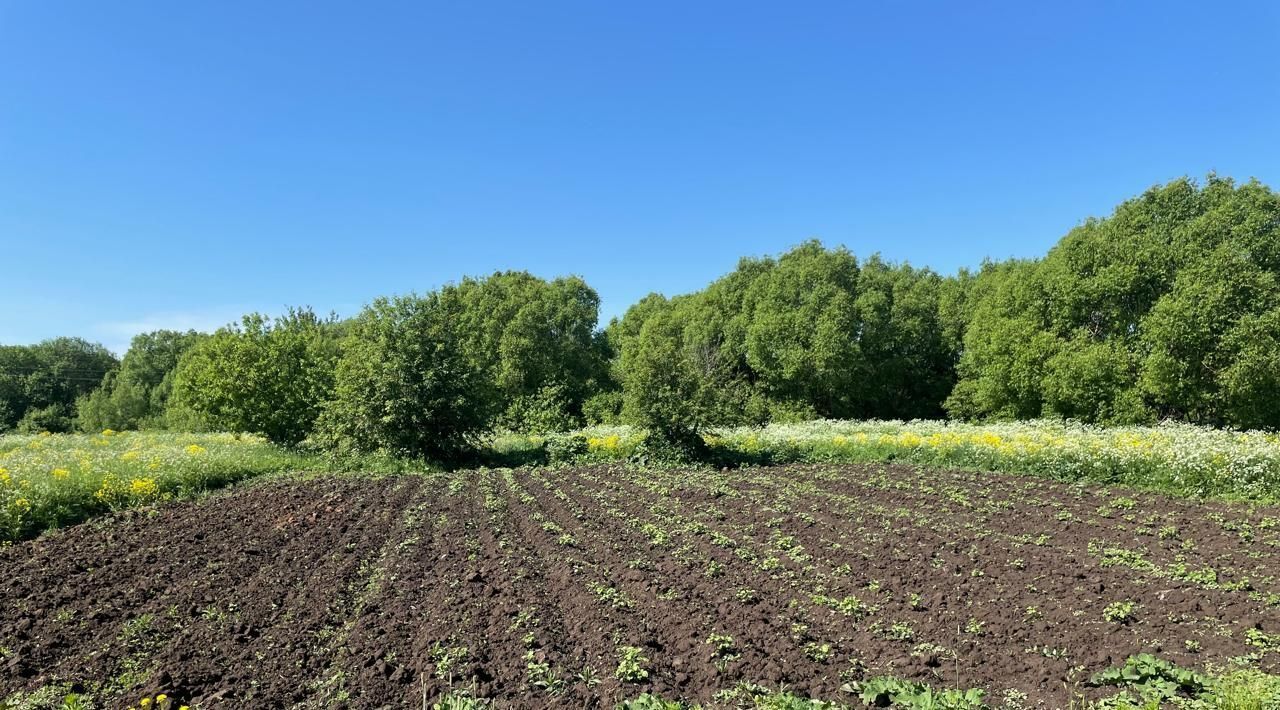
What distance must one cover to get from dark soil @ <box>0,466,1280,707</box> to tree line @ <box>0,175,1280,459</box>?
918 centimetres

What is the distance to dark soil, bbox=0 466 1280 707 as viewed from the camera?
5.12 metres

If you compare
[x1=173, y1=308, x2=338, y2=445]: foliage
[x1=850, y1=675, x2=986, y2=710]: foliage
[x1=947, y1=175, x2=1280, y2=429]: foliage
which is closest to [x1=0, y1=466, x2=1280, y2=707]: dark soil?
[x1=850, y1=675, x2=986, y2=710]: foliage

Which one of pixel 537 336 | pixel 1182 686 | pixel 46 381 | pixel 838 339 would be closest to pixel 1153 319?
pixel 838 339

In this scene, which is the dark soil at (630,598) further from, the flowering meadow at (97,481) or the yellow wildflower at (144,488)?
the yellow wildflower at (144,488)

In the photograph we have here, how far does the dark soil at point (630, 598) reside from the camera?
512cm

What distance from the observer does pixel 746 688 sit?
15.4 ft

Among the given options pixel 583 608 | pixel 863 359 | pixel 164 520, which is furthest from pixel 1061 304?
pixel 164 520

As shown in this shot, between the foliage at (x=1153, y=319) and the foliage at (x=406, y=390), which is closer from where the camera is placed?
A: the foliage at (x=406, y=390)

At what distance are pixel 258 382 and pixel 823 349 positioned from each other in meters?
31.1

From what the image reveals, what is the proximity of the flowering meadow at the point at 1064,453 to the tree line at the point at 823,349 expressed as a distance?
2.02 meters

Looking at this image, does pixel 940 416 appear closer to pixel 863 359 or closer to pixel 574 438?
pixel 863 359

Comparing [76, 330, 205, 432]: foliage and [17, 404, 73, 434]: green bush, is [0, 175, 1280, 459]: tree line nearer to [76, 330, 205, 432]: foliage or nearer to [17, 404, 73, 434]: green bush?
[76, 330, 205, 432]: foliage

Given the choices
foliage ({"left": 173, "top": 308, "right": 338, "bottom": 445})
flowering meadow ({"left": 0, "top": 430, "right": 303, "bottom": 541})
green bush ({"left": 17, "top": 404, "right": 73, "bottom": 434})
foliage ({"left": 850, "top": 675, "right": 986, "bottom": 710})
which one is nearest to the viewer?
foliage ({"left": 850, "top": 675, "right": 986, "bottom": 710})

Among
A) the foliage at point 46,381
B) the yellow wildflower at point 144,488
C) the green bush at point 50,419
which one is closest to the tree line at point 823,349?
the yellow wildflower at point 144,488
